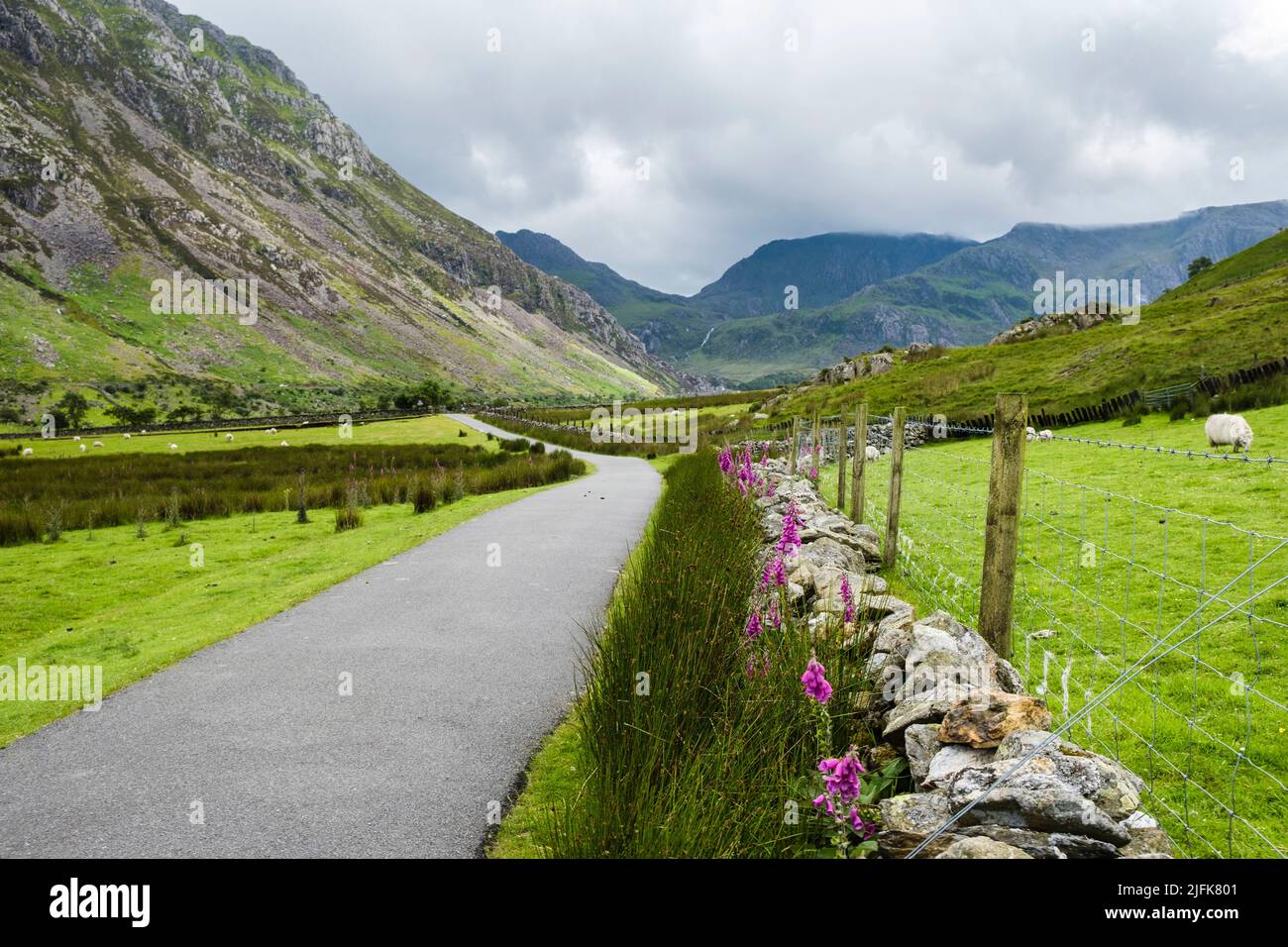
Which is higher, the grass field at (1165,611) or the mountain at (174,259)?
the mountain at (174,259)


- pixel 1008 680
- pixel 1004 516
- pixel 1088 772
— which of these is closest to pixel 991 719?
pixel 1088 772

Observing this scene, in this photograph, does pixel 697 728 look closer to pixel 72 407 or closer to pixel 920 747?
pixel 920 747

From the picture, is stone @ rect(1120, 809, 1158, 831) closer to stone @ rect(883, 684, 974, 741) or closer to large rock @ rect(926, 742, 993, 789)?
large rock @ rect(926, 742, 993, 789)

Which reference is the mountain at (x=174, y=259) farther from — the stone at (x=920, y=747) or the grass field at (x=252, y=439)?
the stone at (x=920, y=747)

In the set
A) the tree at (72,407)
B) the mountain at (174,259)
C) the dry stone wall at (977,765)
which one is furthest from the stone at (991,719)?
the mountain at (174,259)

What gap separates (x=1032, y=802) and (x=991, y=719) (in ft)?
2.08

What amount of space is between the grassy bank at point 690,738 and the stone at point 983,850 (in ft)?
1.83

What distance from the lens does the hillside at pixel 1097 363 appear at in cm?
2005

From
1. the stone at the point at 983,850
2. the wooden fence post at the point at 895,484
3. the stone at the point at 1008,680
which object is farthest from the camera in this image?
the wooden fence post at the point at 895,484

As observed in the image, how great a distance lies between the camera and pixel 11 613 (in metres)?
8.19

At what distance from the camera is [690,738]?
3.12 m
